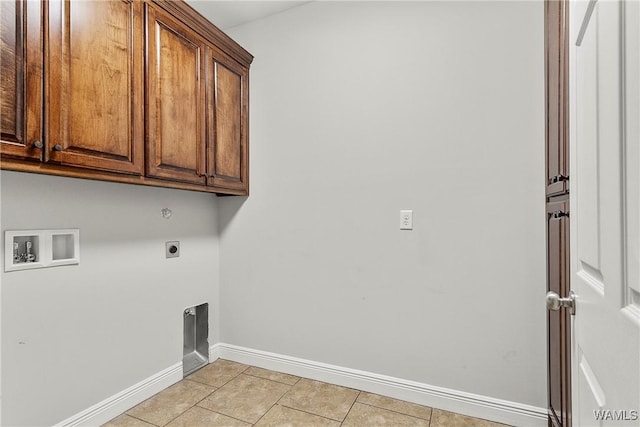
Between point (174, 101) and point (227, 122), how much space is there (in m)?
0.47

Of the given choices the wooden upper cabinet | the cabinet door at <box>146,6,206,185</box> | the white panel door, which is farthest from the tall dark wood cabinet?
the cabinet door at <box>146,6,206,185</box>

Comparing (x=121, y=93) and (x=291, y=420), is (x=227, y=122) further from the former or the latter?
(x=291, y=420)

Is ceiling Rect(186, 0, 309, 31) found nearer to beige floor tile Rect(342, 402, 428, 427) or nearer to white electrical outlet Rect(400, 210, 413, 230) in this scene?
white electrical outlet Rect(400, 210, 413, 230)

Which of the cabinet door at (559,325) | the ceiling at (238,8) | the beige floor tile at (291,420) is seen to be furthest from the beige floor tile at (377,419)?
the ceiling at (238,8)

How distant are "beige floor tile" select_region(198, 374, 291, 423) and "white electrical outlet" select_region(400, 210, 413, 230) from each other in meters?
1.29

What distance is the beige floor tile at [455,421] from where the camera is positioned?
175cm

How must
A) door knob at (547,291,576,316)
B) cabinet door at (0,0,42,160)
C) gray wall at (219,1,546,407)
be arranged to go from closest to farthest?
door knob at (547,291,576,316) < cabinet door at (0,0,42,160) < gray wall at (219,1,546,407)

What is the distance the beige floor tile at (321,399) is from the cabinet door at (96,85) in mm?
1589

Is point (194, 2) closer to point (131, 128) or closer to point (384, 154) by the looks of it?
point (131, 128)

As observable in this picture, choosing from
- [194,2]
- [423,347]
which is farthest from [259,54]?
[423,347]

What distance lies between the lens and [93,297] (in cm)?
173

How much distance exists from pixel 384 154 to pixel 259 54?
50.0 inches

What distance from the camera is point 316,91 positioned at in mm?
2252
